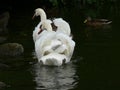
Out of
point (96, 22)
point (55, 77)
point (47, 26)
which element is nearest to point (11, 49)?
point (47, 26)

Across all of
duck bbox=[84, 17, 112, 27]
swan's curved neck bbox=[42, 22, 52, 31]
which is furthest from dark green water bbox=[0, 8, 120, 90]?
duck bbox=[84, 17, 112, 27]

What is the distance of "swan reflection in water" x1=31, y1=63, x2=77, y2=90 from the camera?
13719 mm

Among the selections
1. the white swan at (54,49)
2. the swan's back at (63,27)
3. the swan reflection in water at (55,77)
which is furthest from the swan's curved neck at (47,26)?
the swan reflection in water at (55,77)

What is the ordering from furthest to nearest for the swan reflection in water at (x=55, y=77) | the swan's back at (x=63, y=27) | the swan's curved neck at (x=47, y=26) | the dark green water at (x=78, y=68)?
the swan's back at (x=63, y=27) < the swan's curved neck at (x=47, y=26) < the dark green water at (x=78, y=68) < the swan reflection in water at (x=55, y=77)

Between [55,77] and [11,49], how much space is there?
3188mm

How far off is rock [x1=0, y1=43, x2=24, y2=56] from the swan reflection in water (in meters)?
1.54

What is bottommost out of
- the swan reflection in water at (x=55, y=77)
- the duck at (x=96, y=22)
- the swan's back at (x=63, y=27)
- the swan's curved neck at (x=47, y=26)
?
the swan reflection in water at (x=55, y=77)

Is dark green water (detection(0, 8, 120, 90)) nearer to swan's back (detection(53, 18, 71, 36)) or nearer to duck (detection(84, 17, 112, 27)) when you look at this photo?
swan's back (detection(53, 18, 71, 36))

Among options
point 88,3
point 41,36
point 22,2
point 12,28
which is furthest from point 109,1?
point 41,36

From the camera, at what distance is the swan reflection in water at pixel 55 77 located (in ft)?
45.0

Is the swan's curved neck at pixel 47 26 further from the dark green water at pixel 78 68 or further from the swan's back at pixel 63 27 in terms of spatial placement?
the dark green water at pixel 78 68

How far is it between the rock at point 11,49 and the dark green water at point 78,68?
0.72 feet

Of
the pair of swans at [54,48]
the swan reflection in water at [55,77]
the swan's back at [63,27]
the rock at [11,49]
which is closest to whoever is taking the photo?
the swan reflection in water at [55,77]

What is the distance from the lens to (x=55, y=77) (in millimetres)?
14633
